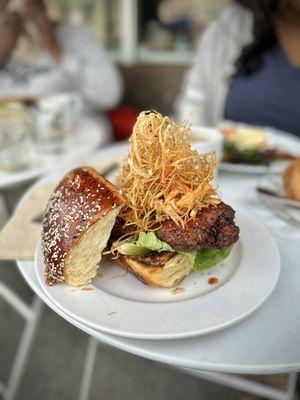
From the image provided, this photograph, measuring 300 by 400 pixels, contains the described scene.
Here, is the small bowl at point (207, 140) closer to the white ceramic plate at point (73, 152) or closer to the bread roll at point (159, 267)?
the bread roll at point (159, 267)

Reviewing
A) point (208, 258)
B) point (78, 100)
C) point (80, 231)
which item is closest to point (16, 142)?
point (78, 100)

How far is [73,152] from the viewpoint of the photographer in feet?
5.60

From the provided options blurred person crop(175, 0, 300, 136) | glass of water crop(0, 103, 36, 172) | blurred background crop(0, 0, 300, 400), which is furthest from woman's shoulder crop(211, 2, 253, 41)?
glass of water crop(0, 103, 36, 172)

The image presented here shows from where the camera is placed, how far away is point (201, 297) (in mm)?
797

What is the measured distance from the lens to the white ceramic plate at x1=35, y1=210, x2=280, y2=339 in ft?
2.33

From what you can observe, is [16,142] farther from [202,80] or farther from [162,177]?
[202,80]

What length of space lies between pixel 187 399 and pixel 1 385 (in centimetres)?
78

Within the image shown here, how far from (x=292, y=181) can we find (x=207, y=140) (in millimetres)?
297

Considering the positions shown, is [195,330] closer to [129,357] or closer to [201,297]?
[201,297]

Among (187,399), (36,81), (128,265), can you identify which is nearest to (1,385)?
(187,399)

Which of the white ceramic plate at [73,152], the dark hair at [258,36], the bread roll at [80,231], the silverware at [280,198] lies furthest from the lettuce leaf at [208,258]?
the dark hair at [258,36]

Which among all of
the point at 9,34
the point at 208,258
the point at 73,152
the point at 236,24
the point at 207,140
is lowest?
the point at 73,152

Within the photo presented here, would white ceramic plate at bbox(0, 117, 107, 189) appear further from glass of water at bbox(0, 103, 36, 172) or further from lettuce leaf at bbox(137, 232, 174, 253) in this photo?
lettuce leaf at bbox(137, 232, 174, 253)

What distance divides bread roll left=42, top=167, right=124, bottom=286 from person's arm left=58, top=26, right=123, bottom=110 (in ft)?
7.11
